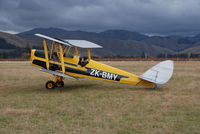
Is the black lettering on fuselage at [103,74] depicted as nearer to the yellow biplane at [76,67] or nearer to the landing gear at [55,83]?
the yellow biplane at [76,67]

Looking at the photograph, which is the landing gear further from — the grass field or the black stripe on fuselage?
the grass field

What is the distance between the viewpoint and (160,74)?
1192 cm

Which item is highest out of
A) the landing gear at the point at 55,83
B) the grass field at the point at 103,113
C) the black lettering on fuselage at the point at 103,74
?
the black lettering on fuselage at the point at 103,74

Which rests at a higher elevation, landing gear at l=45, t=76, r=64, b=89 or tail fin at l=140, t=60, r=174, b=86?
tail fin at l=140, t=60, r=174, b=86

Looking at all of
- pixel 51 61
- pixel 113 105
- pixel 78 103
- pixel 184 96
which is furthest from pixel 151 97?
pixel 51 61

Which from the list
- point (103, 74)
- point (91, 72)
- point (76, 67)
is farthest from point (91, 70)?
point (76, 67)

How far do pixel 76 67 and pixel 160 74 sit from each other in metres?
4.56

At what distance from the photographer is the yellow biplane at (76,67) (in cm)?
1235

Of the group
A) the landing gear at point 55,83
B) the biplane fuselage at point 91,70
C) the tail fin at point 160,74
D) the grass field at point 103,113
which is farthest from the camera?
the landing gear at point 55,83

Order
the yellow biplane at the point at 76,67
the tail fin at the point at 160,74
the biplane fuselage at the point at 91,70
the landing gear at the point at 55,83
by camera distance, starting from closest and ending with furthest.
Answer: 1. the tail fin at the point at 160,74
2. the yellow biplane at the point at 76,67
3. the biplane fuselage at the point at 91,70
4. the landing gear at the point at 55,83

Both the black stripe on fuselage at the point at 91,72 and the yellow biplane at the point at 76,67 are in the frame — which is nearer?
the yellow biplane at the point at 76,67

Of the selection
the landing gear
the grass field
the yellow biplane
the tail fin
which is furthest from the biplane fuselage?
the grass field

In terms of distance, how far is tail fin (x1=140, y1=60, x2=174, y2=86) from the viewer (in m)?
11.8

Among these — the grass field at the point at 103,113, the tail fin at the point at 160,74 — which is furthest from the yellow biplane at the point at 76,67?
the grass field at the point at 103,113
